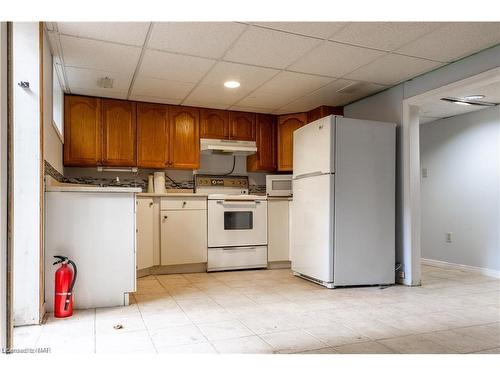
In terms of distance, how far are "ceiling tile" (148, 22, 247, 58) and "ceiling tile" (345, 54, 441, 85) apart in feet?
4.30

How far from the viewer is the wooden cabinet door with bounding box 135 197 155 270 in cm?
396

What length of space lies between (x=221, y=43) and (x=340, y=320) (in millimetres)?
2181

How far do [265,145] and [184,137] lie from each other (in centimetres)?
110

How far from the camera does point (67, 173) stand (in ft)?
14.7

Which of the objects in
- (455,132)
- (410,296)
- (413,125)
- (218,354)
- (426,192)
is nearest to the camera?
(218,354)

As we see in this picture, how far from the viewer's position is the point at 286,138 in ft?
Answer: 16.8

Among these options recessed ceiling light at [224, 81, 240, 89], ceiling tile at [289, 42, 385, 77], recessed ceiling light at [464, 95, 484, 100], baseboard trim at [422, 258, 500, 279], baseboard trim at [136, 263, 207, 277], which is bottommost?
baseboard trim at [422, 258, 500, 279]

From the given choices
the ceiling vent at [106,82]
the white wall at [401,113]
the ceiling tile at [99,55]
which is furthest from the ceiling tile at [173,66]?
the white wall at [401,113]

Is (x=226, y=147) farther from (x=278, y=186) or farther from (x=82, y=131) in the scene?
(x=82, y=131)

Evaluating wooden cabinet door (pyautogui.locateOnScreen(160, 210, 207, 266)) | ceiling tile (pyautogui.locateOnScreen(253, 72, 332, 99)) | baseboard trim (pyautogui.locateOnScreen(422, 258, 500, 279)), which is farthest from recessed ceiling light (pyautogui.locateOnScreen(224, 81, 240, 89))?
baseboard trim (pyautogui.locateOnScreen(422, 258, 500, 279))

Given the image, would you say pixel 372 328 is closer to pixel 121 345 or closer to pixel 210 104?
pixel 121 345

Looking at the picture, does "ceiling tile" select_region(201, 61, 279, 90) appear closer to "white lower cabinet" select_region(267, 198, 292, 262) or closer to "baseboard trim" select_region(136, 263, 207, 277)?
"white lower cabinet" select_region(267, 198, 292, 262)
